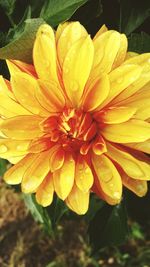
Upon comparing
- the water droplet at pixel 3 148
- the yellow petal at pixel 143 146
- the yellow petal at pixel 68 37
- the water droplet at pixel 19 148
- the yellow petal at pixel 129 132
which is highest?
the yellow petal at pixel 68 37

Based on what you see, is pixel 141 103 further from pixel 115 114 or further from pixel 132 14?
pixel 132 14

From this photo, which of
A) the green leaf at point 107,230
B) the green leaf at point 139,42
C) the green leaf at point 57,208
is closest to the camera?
the green leaf at point 139,42

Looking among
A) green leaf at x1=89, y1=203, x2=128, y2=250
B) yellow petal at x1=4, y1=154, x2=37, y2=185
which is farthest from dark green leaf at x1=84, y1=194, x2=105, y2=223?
yellow petal at x1=4, y1=154, x2=37, y2=185

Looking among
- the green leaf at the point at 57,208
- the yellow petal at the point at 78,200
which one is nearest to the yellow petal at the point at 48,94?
the yellow petal at the point at 78,200

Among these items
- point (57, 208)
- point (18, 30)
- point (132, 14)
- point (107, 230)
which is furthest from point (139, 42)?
point (107, 230)

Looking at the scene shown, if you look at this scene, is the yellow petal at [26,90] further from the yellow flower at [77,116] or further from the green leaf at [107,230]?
the green leaf at [107,230]
